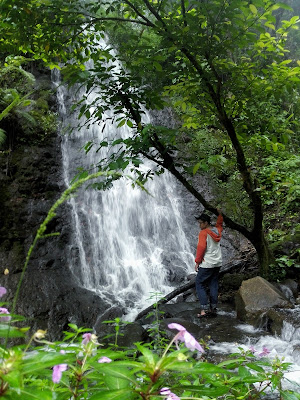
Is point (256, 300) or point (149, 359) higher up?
point (149, 359)

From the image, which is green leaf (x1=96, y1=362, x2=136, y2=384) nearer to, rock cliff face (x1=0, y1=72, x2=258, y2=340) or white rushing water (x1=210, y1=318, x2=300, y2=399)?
white rushing water (x1=210, y1=318, x2=300, y2=399)

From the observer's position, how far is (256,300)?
18.1 ft

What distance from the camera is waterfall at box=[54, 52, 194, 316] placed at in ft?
26.4

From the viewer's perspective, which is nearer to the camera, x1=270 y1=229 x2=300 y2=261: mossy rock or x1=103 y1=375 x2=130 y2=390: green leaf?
x1=103 y1=375 x2=130 y2=390: green leaf

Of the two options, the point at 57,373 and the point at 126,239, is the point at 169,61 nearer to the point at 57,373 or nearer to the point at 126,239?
the point at 57,373

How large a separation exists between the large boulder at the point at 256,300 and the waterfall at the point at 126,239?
91.9 inches

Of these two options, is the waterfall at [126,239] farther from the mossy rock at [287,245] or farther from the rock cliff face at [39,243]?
the mossy rock at [287,245]

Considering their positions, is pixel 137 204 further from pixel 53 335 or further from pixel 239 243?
pixel 53 335

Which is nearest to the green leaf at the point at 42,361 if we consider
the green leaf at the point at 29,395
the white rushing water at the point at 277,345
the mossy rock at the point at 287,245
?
the green leaf at the point at 29,395

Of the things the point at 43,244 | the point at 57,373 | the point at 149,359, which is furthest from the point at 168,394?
the point at 43,244

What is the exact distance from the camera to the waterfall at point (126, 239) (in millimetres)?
8047

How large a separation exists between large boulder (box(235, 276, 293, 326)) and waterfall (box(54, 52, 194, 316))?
7.66 ft

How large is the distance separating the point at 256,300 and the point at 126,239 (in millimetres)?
4705

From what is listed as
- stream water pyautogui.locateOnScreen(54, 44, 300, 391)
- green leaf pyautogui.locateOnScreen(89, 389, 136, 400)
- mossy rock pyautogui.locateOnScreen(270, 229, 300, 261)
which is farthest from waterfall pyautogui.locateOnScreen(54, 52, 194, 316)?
green leaf pyautogui.locateOnScreen(89, 389, 136, 400)
